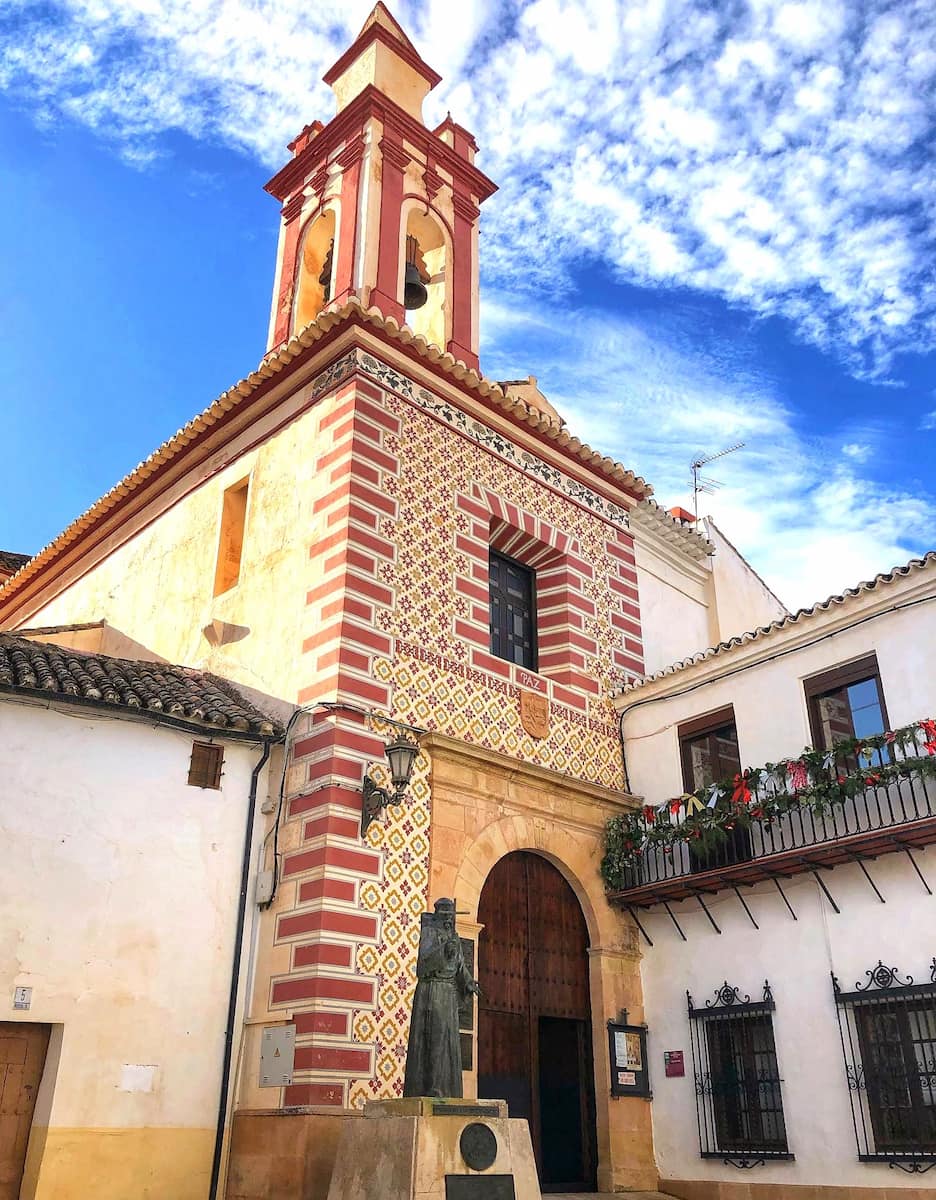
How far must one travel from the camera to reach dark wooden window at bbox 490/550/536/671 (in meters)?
13.1

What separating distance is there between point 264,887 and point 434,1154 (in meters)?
3.47

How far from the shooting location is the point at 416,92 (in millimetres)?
16172

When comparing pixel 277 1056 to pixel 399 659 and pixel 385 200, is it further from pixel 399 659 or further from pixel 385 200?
pixel 385 200

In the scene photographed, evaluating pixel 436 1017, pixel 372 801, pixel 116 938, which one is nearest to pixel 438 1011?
pixel 436 1017

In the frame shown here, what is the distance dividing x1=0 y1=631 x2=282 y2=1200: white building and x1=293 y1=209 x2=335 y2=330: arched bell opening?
22.3 ft

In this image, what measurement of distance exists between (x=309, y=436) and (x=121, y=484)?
12.4 feet

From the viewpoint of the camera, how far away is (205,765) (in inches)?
408

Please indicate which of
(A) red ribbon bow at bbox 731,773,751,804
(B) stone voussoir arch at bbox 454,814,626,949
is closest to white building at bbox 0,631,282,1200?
(B) stone voussoir arch at bbox 454,814,626,949

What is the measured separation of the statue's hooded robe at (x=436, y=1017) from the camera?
775cm

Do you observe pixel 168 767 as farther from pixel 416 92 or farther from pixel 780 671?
pixel 416 92

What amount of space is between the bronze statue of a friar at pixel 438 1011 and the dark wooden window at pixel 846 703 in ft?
15.7

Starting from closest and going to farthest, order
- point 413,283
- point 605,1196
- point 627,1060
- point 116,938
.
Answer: point 116,938 < point 605,1196 < point 627,1060 < point 413,283

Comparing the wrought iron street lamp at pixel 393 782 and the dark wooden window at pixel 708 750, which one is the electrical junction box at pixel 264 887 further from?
the dark wooden window at pixel 708 750

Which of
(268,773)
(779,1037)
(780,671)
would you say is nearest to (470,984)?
(268,773)
